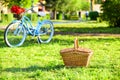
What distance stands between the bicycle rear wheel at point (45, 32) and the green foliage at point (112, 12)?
1122 centimetres

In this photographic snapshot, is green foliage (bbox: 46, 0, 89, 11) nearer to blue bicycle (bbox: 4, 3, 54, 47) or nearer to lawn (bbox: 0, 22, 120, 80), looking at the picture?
blue bicycle (bbox: 4, 3, 54, 47)

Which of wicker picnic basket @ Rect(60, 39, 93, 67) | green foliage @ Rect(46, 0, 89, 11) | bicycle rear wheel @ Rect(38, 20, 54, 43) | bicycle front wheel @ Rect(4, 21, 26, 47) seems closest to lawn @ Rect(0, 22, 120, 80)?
wicker picnic basket @ Rect(60, 39, 93, 67)

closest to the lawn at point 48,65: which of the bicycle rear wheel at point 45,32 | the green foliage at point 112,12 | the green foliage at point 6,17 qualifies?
the bicycle rear wheel at point 45,32

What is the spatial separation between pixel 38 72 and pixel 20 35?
454 cm

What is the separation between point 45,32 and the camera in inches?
499

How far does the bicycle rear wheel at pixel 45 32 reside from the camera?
41.1 feet

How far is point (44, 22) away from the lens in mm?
12570

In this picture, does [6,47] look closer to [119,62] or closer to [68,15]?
[119,62]

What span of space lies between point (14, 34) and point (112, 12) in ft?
44.9

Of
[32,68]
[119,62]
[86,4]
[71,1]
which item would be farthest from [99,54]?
[86,4]

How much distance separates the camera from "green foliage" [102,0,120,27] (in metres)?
23.7

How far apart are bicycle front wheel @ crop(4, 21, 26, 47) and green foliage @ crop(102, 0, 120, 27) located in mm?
12975

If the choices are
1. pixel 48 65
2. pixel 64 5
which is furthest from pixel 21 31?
pixel 64 5

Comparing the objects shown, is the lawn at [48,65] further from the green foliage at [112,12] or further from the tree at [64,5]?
the tree at [64,5]
